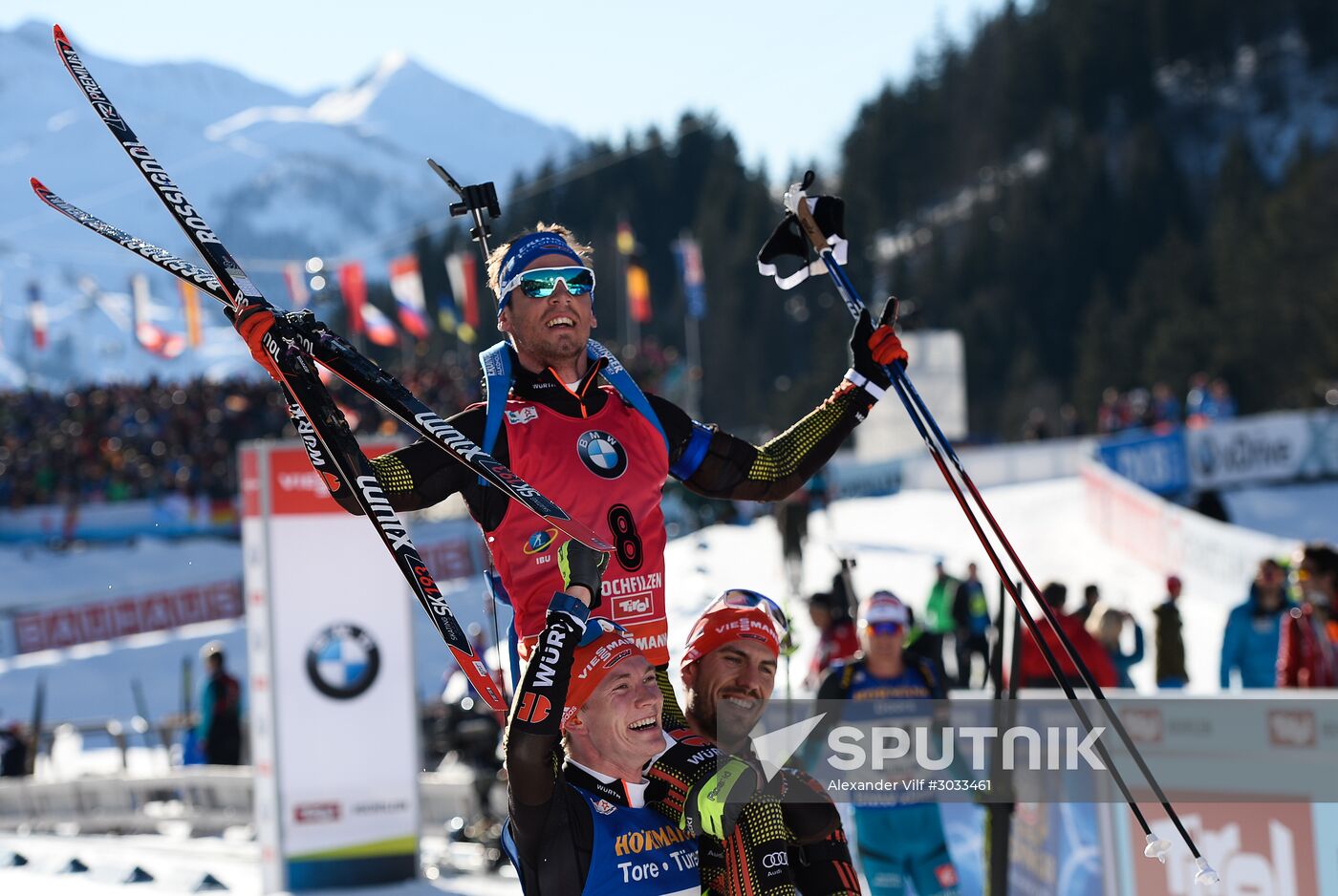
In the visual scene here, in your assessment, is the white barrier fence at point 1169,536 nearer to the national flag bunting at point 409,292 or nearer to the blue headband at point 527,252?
the national flag bunting at point 409,292

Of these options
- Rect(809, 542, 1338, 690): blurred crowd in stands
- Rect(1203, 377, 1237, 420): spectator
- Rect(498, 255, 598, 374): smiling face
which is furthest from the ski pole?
Rect(1203, 377, 1237, 420): spectator

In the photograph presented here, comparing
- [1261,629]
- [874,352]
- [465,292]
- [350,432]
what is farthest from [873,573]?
[350,432]

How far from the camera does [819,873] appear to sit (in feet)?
13.5

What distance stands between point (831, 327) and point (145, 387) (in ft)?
144

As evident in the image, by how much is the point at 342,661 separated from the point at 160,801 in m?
5.57

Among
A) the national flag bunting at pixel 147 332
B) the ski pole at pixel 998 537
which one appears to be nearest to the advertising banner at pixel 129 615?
the national flag bunting at pixel 147 332

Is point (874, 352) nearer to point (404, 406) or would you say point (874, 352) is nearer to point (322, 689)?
point (404, 406)

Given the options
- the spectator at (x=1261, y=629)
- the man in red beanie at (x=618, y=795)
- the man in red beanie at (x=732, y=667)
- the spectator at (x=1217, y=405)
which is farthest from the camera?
the spectator at (x=1217, y=405)

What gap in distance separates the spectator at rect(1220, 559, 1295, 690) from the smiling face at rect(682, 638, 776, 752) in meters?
6.58

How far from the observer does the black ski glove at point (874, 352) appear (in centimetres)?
481

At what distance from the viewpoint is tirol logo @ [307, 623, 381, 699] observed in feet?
35.7

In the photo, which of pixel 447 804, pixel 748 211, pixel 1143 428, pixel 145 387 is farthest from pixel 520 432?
pixel 748 211

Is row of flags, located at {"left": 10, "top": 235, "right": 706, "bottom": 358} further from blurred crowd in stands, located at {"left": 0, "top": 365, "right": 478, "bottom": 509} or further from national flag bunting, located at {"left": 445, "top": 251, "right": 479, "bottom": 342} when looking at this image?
blurred crowd in stands, located at {"left": 0, "top": 365, "right": 478, "bottom": 509}

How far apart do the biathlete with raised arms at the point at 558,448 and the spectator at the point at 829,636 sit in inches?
215
